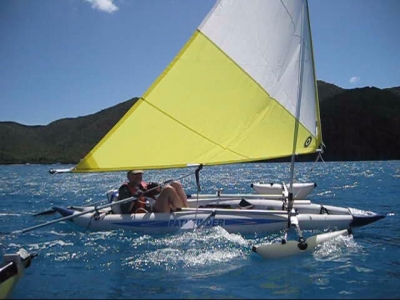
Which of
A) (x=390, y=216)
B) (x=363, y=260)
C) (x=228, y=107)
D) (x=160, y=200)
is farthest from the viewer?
(x=390, y=216)

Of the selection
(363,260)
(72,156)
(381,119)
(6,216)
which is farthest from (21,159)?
(363,260)

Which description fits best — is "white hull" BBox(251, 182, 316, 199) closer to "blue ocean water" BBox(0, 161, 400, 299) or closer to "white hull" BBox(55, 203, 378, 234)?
"blue ocean water" BBox(0, 161, 400, 299)

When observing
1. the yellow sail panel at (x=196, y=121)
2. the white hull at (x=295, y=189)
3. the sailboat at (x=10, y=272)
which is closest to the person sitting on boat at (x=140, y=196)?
the yellow sail panel at (x=196, y=121)

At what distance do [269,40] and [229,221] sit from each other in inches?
185

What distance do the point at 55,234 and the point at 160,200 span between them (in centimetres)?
344

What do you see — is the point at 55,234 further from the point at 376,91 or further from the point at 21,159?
the point at 21,159

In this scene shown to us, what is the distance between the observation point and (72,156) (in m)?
200

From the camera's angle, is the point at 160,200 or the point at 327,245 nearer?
the point at 327,245

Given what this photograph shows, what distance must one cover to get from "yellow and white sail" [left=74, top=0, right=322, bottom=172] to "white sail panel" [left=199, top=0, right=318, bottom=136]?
0.9 inches

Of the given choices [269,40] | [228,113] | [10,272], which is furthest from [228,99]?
[10,272]

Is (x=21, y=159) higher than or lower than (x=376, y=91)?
lower

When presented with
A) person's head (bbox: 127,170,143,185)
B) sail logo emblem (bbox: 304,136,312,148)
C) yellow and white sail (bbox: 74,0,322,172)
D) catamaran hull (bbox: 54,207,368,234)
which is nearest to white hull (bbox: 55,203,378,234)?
catamaran hull (bbox: 54,207,368,234)

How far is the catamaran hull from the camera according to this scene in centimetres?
970

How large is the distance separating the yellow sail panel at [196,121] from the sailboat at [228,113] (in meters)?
0.02
